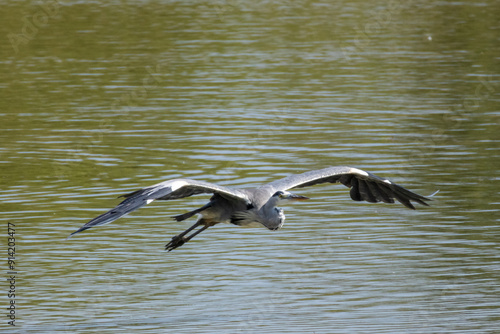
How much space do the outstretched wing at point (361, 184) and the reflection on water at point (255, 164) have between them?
74 centimetres

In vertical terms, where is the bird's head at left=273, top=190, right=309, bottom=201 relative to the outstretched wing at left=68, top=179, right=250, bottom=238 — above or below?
below

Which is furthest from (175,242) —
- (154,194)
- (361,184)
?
(154,194)

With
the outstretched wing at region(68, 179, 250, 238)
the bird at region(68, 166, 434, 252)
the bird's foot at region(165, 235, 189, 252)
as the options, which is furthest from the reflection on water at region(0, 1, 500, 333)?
the outstretched wing at region(68, 179, 250, 238)

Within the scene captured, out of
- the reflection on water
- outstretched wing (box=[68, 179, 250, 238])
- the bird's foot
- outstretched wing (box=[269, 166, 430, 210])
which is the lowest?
the reflection on water

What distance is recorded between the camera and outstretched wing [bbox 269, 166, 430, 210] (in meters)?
10.4

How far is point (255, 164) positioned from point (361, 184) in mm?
4886

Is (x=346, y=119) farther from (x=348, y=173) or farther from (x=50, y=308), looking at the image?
(x=50, y=308)

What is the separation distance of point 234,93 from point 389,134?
5017 millimetres

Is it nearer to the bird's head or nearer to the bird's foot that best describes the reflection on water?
the bird's foot

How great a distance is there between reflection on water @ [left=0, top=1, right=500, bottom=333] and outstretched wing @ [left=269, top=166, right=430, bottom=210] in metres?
0.74

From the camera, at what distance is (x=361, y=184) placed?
10.9 metres

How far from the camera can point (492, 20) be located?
108ft

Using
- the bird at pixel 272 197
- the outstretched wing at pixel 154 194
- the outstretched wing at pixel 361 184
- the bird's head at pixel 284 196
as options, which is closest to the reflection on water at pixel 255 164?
the bird at pixel 272 197

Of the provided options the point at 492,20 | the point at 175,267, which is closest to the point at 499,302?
the point at 175,267
